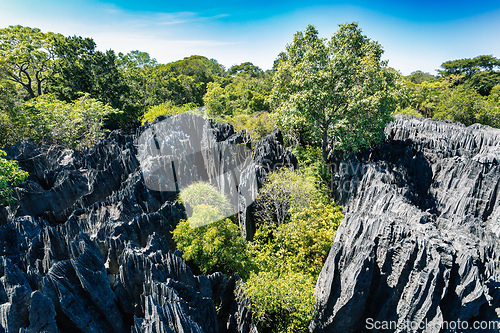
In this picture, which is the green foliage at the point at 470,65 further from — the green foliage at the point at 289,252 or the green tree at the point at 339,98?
the green foliage at the point at 289,252

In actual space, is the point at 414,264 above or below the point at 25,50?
below

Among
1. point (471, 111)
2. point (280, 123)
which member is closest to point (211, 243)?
point (280, 123)

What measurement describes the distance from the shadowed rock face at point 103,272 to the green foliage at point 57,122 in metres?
10.4

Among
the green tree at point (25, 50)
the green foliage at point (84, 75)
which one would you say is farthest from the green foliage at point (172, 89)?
the green tree at point (25, 50)

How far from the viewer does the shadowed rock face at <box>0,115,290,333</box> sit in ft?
26.0

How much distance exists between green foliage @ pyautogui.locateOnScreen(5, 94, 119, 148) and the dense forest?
0.11m

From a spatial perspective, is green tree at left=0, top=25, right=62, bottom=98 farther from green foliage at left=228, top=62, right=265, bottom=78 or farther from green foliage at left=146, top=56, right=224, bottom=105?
green foliage at left=228, top=62, right=265, bottom=78

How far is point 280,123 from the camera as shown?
885 inches

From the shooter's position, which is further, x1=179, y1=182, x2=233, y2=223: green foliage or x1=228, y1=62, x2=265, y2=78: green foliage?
x1=228, y1=62, x2=265, y2=78: green foliage

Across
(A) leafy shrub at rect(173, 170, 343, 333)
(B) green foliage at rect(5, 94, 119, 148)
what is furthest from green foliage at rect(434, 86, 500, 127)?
(B) green foliage at rect(5, 94, 119, 148)

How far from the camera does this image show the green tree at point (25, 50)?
2956cm

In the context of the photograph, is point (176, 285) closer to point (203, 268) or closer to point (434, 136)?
point (203, 268)

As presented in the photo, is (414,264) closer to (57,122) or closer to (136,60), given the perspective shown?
(57,122)

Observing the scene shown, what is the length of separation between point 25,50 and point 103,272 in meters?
36.3
